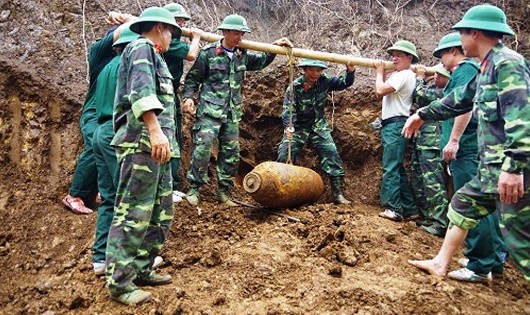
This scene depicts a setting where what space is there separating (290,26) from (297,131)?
268cm

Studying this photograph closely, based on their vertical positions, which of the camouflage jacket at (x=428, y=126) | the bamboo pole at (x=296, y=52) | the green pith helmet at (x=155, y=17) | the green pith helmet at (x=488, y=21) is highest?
the green pith helmet at (x=488, y=21)

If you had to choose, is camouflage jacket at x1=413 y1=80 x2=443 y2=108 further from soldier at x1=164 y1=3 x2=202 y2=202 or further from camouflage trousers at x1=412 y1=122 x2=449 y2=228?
soldier at x1=164 y1=3 x2=202 y2=202

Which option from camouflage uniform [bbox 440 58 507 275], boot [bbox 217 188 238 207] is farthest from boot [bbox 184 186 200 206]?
camouflage uniform [bbox 440 58 507 275]

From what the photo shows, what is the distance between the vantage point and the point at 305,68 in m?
6.48

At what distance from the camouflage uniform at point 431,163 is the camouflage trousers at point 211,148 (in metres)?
2.25

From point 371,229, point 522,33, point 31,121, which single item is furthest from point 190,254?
point 522,33

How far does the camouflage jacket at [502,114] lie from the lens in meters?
3.19

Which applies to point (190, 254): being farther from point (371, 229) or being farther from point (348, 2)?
point (348, 2)

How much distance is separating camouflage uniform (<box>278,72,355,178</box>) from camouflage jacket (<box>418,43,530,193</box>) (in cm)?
281

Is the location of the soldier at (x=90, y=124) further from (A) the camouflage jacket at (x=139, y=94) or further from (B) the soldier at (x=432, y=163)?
(B) the soldier at (x=432, y=163)

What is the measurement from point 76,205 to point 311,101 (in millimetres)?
3228

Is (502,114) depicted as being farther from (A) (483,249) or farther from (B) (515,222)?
(A) (483,249)

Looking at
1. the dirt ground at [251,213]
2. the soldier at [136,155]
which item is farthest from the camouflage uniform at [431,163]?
the soldier at [136,155]

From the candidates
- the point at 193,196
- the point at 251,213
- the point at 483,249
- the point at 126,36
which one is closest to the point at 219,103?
the point at 193,196
